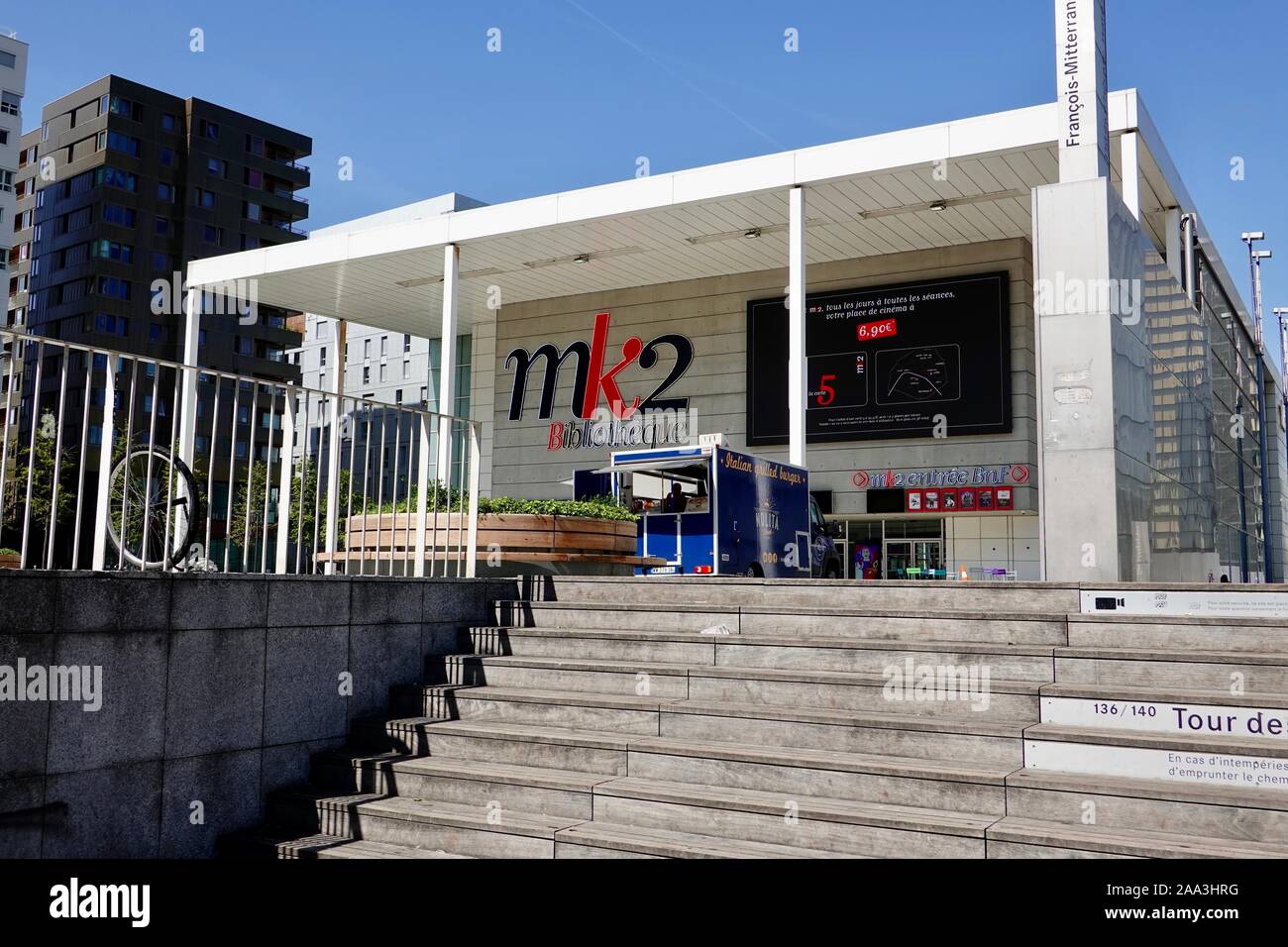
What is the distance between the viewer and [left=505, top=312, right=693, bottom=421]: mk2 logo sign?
80.6 feet

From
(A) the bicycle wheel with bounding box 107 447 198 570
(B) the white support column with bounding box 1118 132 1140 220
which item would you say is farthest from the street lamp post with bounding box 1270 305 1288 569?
(A) the bicycle wheel with bounding box 107 447 198 570

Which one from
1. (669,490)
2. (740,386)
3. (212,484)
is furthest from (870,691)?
(740,386)

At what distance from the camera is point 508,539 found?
397 inches

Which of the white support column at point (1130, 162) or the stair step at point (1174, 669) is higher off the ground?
the white support column at point (1130, 162)

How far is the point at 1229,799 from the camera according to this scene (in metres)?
4.96

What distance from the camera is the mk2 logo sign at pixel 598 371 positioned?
80.6 ft

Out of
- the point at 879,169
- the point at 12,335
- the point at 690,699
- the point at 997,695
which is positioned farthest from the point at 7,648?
the point at 879,169

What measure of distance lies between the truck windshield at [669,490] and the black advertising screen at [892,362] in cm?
766

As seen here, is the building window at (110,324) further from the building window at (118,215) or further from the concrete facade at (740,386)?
the concrete facade at (740,386)

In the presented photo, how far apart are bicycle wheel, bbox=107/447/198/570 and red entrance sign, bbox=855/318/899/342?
17138mm

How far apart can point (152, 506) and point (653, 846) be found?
12.1 ft

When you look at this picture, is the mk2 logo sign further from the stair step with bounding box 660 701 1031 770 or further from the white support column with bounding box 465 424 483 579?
the stair step with bounding box 660 701 1031 770

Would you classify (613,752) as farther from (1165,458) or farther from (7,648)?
(1165,458)

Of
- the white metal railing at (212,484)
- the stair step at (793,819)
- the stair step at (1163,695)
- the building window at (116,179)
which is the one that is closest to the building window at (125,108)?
the building window at (116,179)
